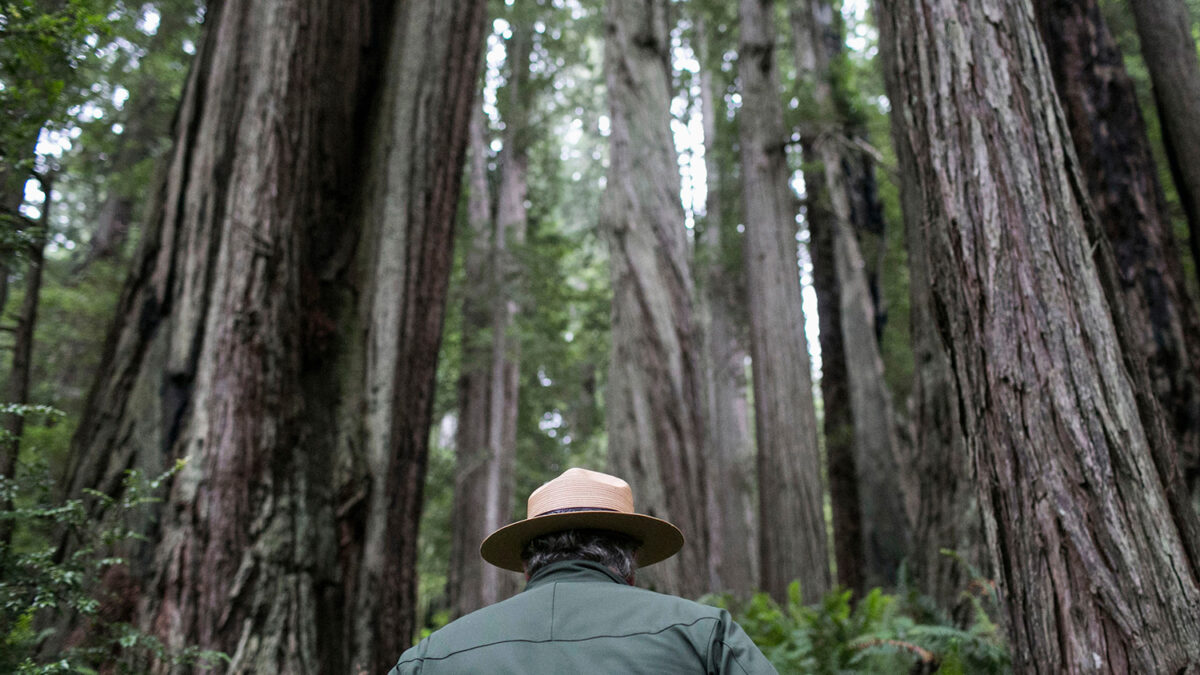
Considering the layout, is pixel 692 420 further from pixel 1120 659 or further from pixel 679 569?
pixel 1120 659

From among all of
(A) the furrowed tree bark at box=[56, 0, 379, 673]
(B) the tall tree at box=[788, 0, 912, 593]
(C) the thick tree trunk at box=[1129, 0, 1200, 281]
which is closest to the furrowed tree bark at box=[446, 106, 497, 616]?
(B) the tall tree at box=[788, 0, 912, 593]

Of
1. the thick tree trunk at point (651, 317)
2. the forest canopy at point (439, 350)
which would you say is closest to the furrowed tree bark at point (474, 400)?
the forest canopy at point (439, 350)

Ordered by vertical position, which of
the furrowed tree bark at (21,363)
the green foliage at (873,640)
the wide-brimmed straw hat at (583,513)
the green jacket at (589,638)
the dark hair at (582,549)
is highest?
the furrowed tree bark at (21,363)

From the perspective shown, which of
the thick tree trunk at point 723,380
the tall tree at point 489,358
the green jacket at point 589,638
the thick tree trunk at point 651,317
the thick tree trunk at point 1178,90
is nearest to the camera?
the green jacket at point 589,638

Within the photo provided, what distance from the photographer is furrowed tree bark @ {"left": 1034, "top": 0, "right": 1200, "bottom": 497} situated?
497 cm

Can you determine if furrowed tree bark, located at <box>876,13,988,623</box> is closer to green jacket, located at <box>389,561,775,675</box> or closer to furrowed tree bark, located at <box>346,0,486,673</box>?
furrowed tree bark, located at <box>346,0,486,673</box>

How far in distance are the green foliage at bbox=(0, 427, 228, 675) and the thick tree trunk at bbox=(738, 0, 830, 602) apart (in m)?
6.86

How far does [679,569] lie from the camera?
6.25 meters

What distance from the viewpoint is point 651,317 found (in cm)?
693

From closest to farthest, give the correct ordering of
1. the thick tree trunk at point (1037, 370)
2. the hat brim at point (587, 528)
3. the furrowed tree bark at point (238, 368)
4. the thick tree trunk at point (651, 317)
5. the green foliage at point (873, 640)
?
1. the hat brim at point (587, 528)
2. the thick tree trunk at point (1037, 370)
3. the green foliage at point (873, 640)
4. the furrowed tree bark at point (238, 368)
5. the thick tree trunk at point (651, 317)

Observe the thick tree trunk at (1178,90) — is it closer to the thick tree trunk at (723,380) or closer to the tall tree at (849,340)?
the tall tree at (849,340)

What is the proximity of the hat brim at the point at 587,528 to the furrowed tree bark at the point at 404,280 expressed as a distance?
247cm

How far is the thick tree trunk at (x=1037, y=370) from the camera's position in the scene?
9.21 ft

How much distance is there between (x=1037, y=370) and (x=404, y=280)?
3.96 m
